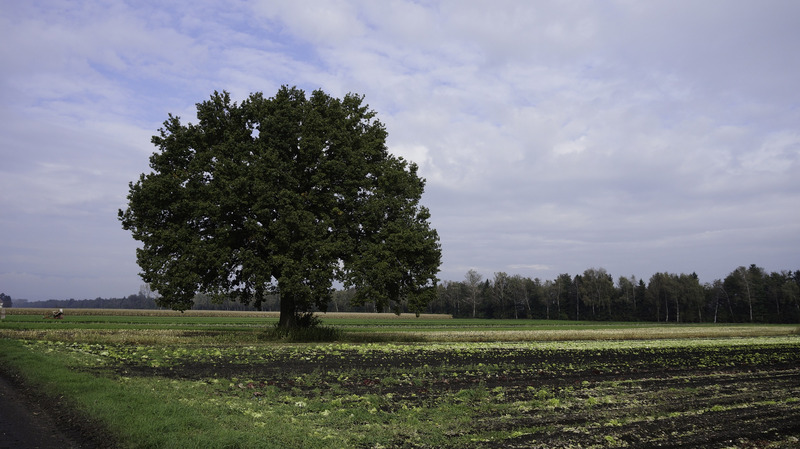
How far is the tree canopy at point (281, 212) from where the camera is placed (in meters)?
30.8

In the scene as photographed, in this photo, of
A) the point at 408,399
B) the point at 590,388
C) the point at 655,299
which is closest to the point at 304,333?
the point at 408,399

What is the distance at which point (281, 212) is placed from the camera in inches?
1187

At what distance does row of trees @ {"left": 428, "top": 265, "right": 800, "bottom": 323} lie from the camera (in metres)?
149

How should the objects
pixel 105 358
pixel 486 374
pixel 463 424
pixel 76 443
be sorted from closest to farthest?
pixel 76 443, pixel 463 424, pixel 486 374, pixel 105 358

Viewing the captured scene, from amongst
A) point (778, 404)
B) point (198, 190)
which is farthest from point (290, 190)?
point (778, 404)

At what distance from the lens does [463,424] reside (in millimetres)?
10633

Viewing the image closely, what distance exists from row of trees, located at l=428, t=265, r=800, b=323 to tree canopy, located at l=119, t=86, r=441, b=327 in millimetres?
152877

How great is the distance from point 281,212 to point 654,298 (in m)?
166

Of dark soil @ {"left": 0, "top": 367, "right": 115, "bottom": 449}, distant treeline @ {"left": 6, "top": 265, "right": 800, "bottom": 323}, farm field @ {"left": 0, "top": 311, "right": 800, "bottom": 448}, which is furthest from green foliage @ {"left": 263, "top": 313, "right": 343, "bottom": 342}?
distant treeline @ {"left": 6, "top": 265, "right": 800, "bottom": 323}

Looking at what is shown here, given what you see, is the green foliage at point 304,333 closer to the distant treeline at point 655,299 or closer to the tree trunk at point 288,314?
the tree trunk at point 288,314

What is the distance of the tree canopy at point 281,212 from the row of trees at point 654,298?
15288 cm

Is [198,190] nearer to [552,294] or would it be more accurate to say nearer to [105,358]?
[105,358]

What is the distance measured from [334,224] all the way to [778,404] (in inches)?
1014

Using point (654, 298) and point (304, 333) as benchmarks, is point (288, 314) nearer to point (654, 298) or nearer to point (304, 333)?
point (304, 333)
